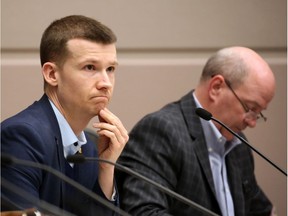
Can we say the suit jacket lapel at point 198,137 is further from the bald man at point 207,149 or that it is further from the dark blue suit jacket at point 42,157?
the dark blue suit jacket at point 42,157

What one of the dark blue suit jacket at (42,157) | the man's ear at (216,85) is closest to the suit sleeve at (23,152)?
the dark blue suit jacket at (42,157)

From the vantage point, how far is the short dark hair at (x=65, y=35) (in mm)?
1979

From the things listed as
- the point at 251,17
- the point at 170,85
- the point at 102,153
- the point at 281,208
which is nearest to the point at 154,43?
the point at 170,85

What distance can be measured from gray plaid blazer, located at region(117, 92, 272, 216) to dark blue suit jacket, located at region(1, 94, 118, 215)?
384 millimetres

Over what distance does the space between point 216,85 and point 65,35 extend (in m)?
0.85

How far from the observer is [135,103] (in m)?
3.24

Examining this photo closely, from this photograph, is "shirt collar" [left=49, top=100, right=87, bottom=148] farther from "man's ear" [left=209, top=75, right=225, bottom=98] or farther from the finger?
"man's ear" [left=209, top=75, right=225, bottom=98]

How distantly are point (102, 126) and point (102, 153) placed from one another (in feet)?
0.27

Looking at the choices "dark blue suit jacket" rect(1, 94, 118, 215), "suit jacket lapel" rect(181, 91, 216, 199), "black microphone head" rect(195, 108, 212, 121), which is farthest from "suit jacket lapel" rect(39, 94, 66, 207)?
"suit jacket lapel" rect(181, 91, 216, 199)

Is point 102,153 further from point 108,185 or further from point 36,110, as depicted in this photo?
point 36,110

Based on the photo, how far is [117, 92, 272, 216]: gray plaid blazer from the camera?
2326mm

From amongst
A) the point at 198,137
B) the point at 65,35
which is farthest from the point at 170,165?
the point at 65,35

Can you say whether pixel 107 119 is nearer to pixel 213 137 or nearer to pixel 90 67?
pixel 90 67

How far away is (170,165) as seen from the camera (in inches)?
95.1
